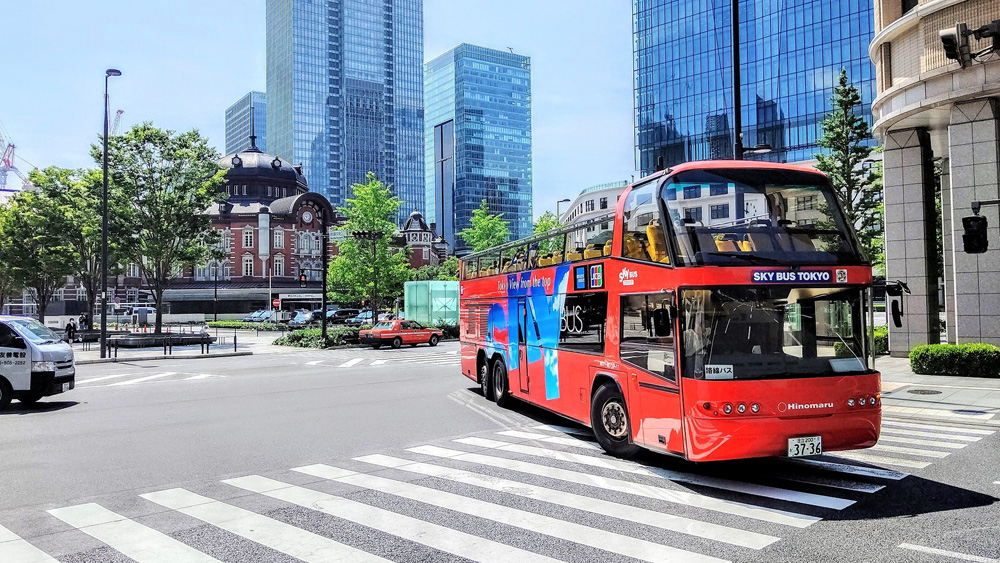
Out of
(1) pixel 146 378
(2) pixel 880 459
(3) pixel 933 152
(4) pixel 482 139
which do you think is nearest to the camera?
(2) pixel 880 459

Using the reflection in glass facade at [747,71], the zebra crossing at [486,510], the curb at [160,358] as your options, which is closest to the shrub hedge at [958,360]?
the zebra crossing at [486,510]

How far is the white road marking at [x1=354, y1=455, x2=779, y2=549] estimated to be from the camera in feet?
20.0

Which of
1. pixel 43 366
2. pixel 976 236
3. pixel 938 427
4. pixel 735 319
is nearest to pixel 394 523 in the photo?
pixel 735 319

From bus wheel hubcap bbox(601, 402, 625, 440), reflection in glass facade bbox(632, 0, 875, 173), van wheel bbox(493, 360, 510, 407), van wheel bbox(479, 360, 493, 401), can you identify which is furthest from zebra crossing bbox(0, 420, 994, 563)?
reflection in glass facade bbox(632, 0, 875, 173)

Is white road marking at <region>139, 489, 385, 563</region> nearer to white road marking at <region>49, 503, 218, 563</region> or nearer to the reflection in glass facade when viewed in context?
white road marking at <region>49, 503, 218, 563</region>

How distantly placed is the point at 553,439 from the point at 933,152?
65.0 feet

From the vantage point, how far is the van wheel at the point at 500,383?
48.4 ft

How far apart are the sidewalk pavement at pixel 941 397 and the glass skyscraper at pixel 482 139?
6328 inches

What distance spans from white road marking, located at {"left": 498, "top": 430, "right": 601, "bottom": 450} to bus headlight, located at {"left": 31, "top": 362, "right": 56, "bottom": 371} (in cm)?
1030

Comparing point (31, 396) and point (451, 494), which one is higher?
point (31, 396)

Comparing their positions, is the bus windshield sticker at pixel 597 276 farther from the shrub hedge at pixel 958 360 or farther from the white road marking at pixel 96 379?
the white road marking at pixel 96 379

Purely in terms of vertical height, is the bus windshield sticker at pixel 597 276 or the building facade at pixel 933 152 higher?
the building facade at pixel 933 152

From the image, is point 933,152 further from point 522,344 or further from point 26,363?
point 26,363

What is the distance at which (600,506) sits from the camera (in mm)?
7098
